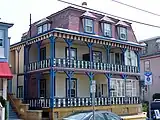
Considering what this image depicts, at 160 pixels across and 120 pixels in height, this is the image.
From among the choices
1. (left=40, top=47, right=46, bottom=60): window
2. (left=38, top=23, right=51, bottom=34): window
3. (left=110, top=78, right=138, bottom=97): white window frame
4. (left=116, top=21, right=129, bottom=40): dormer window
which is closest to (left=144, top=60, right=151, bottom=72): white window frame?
(left=110, top=78, right=138, bottom=97): white window frame

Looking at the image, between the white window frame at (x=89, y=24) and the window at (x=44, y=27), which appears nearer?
the white window frame at (x=89, y=24)

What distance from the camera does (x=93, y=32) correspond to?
29.0m

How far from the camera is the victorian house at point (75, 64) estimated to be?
82.5 feet

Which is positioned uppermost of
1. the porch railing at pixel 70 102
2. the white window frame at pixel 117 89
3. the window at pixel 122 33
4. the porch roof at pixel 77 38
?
the window at pixel 122 33

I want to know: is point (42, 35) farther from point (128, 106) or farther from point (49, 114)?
point (128, 106)

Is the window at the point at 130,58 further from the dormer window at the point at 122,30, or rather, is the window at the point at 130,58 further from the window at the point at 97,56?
the window at the point at 97,56

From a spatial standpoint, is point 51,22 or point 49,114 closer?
point 49,114

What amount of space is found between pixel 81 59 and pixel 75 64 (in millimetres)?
3440

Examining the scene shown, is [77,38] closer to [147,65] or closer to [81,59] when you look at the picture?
[81,59]

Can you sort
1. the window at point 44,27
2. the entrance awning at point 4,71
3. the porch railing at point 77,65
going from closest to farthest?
the entrance awning at point 4,71 < the porch railing at point 77,65 < the window at point 44,27

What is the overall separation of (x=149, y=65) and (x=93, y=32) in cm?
1748

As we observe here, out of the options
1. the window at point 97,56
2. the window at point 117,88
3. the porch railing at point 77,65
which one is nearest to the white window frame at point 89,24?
the window at point 97,56

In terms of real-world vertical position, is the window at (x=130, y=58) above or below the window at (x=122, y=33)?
below

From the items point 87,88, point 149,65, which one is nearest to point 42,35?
point 87,88
